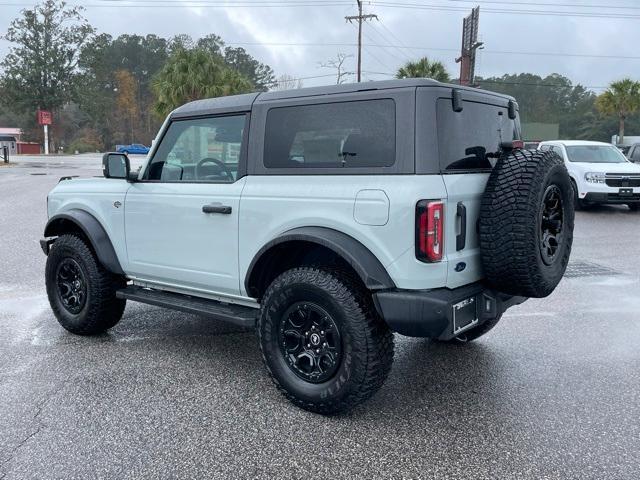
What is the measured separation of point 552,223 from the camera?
3.58m

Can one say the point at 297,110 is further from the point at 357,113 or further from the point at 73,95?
the point at 73,95

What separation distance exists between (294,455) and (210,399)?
878 mm

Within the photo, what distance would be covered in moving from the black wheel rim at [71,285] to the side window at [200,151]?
3.68 feet

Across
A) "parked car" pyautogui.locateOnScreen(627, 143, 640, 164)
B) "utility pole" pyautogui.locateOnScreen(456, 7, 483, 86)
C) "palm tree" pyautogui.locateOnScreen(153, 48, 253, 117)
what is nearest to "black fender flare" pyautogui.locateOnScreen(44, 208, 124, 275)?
"parked car" pyautogui.locateOnScreen(627, 143, 640, 164)

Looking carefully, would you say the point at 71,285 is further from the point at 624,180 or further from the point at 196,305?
the point at 624,180

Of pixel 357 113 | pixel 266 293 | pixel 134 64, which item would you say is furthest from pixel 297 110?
pixel 134 64

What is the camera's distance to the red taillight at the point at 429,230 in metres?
2.98

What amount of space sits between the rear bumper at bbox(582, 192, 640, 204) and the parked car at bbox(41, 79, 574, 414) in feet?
32.6

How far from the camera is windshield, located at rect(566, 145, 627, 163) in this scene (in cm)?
Result: 1379

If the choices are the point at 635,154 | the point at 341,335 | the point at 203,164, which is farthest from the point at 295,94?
the point at 635,154

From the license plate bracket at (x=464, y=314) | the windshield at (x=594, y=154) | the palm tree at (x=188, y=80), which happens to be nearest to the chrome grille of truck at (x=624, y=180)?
the windshield at (x=594, y=154)

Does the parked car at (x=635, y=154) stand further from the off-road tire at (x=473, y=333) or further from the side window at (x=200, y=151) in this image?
the side window at (x=200, y=151)

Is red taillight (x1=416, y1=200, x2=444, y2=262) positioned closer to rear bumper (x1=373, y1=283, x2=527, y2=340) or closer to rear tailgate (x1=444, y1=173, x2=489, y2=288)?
rear tailgate (x1=444, y1=173, x2=489, y2=288)

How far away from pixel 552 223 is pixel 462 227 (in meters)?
0.76
